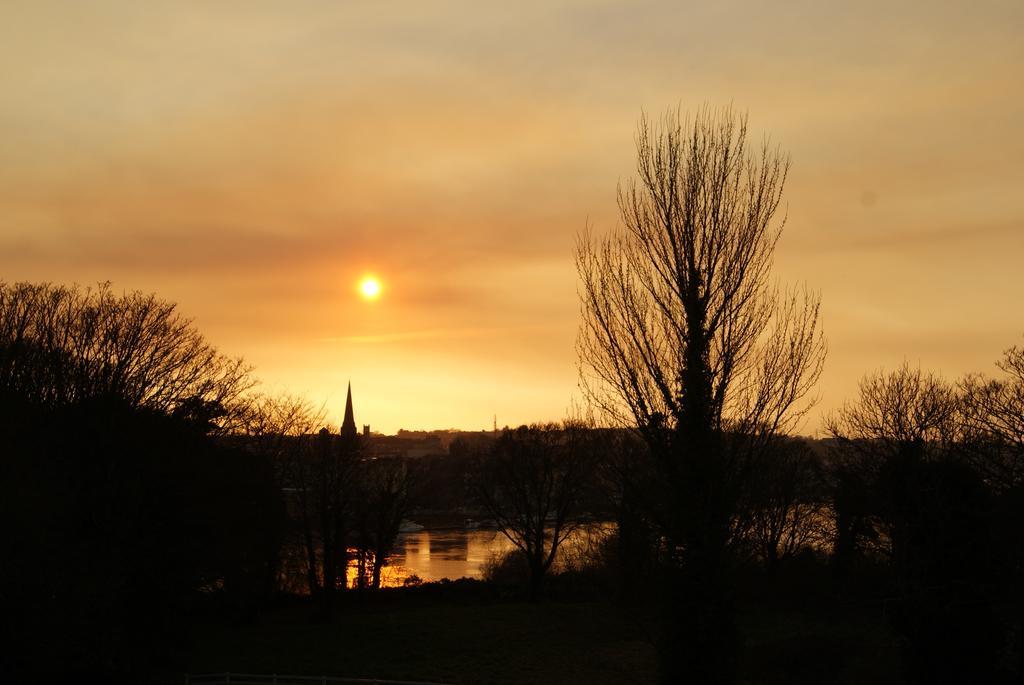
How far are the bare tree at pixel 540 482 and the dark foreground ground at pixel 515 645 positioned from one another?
571 centimetres

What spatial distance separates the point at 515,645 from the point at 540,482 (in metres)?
15.0

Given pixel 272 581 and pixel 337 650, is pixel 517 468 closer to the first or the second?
pixel 272 581

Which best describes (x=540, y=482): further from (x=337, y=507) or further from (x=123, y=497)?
(x=123, y=497)

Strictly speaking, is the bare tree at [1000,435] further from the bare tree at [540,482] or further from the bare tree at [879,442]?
the bare tree at [540,482]

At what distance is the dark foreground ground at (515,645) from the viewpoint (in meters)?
23.8

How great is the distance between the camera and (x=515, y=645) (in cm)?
2867

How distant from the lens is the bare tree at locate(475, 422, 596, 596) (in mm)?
41688

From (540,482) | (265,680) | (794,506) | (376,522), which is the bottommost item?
(265,680)

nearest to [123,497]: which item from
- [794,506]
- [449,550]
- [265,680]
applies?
[265,680]

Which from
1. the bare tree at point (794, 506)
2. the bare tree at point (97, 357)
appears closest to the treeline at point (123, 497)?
the bare tree at point (97, 357)

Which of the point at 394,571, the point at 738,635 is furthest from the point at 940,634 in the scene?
the point at 394,571

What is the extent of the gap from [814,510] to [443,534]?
5304 centimetres

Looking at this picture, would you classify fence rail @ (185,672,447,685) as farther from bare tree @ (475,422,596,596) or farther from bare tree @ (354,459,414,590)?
bare tree @ (475,422,596,596)

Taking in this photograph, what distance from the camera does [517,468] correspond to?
44000 mm
